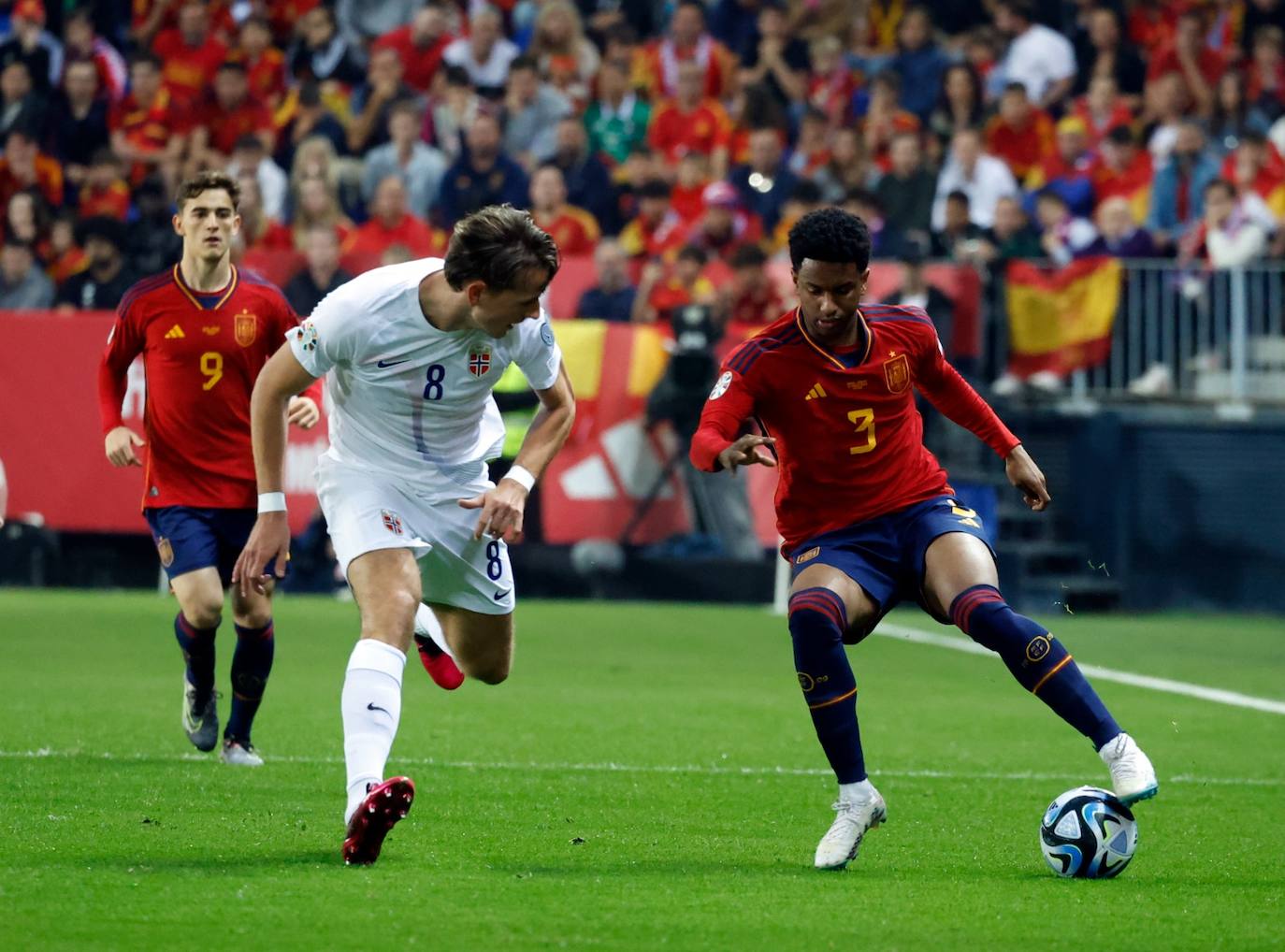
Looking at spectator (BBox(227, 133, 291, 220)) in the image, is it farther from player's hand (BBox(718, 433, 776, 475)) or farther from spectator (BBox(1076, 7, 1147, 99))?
player's hand (BBox(718, 433, 776, 475))

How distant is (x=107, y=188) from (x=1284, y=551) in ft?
36.6

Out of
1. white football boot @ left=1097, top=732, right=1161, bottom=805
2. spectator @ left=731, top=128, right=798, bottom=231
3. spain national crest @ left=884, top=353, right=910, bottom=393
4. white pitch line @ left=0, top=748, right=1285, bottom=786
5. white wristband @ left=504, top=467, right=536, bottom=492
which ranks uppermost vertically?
spectator @ left=731, top=128, right=798, bottom=231

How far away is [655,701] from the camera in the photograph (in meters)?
11.4

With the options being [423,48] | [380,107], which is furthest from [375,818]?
[423,48]

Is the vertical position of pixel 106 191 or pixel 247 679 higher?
pixel 106 191

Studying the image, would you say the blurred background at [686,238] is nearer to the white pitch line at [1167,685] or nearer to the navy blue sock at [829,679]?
the white pitch line at [1167,685]

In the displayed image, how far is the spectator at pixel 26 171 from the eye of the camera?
19.3 m

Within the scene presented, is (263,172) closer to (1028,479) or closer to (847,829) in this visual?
(1028,479)

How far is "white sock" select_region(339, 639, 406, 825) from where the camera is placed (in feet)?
19.9

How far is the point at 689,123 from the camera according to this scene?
20062 millimetres

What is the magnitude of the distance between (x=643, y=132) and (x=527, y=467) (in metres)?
13.7

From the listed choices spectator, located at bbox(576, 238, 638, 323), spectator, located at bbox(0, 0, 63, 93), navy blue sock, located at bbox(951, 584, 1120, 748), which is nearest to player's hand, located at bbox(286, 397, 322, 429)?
navy blue sock, located at bbox(951, 584, 1120, 748)

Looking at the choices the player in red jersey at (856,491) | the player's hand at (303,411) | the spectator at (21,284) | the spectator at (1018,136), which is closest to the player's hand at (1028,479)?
the player in red jersey at (856,491)

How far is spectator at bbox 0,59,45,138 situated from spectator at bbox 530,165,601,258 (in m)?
5.08
